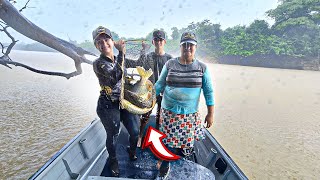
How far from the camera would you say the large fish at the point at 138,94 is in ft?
6.33

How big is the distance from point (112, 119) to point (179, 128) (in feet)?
2.37

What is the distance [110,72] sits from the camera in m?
1.88

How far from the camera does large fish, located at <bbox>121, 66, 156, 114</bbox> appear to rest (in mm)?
1931

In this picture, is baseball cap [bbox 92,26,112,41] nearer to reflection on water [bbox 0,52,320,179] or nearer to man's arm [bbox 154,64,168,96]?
man's arm [bbox 154,64,168,96]

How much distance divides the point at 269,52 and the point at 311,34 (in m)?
5.00

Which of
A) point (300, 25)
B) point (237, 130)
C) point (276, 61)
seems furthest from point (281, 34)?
point (237, 130)

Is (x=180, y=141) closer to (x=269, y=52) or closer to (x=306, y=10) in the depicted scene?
(x=269, y=52)

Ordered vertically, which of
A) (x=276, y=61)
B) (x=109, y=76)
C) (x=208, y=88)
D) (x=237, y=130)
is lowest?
(x=237, y=130)

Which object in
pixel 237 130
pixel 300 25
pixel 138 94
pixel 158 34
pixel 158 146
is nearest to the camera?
pixel 138 94

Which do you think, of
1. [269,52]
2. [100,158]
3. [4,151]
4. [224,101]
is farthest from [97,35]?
[269,52]

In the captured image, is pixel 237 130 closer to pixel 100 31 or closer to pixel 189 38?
pixel 189 38

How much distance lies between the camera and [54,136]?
20.2 ft

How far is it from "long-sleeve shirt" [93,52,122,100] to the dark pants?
0.13 meters

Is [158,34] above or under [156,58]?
above
